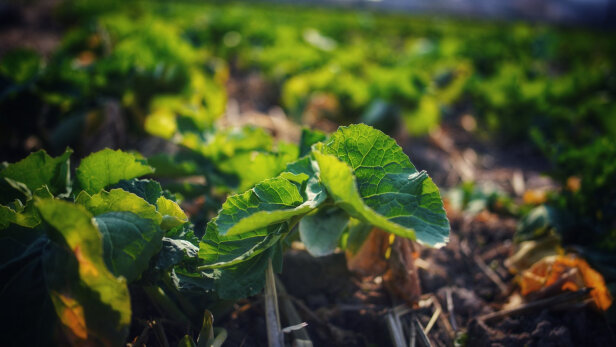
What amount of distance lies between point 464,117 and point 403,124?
1.85 m

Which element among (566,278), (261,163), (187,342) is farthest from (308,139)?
(566,278)

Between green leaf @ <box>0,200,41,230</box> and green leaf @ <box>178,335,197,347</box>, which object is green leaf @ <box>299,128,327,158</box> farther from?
green leaf @ <box>0,200,41,230</box>

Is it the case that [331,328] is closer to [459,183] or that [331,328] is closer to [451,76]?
[459,183]

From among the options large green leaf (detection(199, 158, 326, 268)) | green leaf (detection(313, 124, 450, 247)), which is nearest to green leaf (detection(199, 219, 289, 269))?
large green leaf (detection(199, 158, 326, 268))

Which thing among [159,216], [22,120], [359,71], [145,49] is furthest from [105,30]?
[159,216]

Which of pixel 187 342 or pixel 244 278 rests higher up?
pixel 244 278

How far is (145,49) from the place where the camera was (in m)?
3.19

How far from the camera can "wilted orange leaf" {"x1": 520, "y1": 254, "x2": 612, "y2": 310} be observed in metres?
1.63

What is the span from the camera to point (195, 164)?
6.21ft

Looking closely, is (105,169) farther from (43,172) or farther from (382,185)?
(382,185)

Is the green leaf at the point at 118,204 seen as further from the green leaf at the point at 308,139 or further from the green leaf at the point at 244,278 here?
the green leaf at the point at 308,139

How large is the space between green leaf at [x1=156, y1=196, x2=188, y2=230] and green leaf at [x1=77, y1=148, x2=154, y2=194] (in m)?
0.23

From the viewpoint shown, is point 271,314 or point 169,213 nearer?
point 169,213

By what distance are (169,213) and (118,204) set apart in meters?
0.16
